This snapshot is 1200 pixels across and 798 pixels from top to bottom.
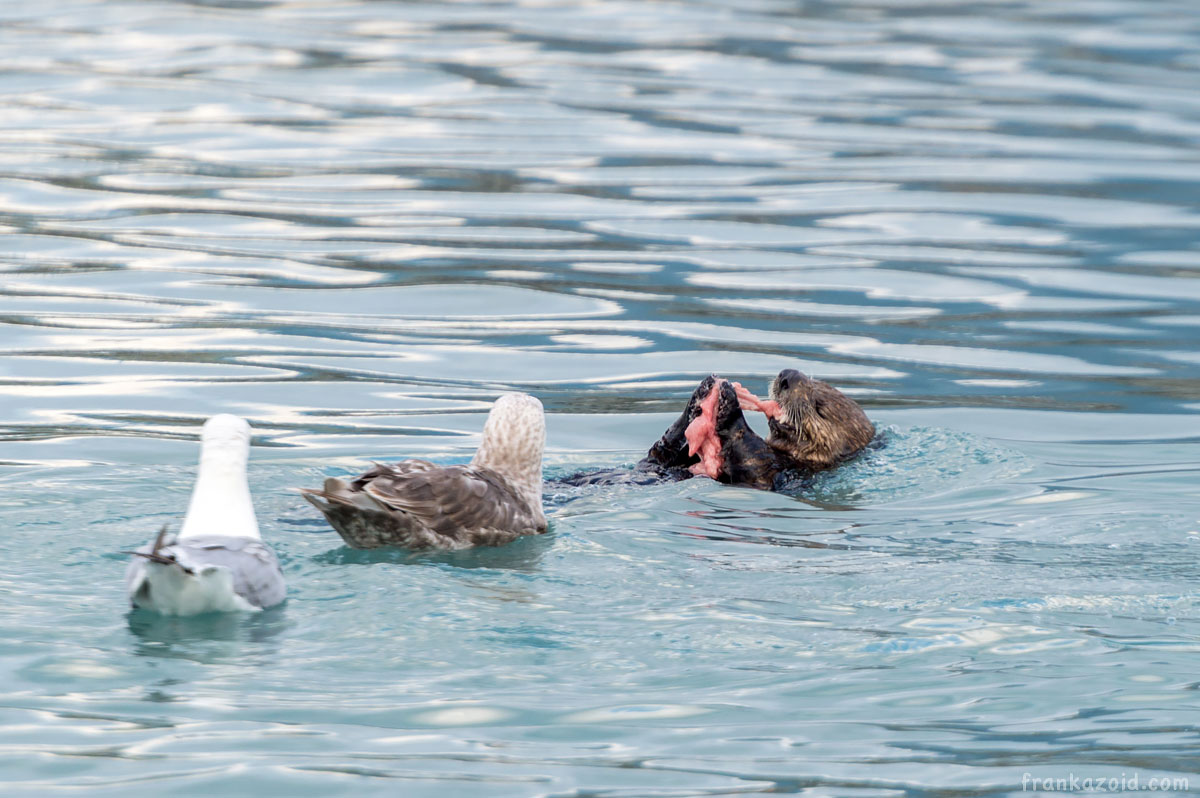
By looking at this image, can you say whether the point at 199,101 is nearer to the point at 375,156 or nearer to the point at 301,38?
the point at 375,156

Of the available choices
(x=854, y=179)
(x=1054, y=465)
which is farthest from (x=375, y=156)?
(x=1054, y=465)

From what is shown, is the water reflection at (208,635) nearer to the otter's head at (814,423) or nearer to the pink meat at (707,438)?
the pink meat at (707,438)

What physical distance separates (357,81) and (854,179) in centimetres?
737

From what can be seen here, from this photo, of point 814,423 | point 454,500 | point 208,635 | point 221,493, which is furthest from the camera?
point 814,423

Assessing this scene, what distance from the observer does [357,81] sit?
21391 mm

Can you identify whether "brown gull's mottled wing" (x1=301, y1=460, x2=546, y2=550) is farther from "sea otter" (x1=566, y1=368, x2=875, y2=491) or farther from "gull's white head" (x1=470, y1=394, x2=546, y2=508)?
"sea otter" (x1=566, y1=368, x2=875, y2=491)

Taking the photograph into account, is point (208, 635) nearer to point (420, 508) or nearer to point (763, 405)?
point (420, 508)

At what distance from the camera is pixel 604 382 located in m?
10.8

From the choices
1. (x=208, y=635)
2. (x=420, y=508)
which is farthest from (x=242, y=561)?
(x=420, y=508)

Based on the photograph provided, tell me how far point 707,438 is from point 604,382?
2.31m

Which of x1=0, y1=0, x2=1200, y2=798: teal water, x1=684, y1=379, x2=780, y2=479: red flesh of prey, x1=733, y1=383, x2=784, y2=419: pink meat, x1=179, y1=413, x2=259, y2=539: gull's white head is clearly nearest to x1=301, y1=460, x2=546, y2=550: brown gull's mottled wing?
x1=0, y1=0, x2=1200, y2=798: teal water

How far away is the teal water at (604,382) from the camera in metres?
4.97

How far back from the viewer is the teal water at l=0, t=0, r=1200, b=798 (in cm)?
497

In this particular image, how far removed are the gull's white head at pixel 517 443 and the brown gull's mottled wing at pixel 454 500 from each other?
0.23m
